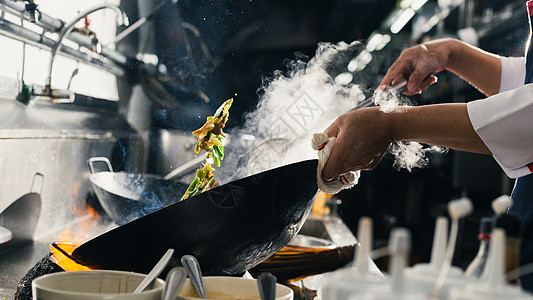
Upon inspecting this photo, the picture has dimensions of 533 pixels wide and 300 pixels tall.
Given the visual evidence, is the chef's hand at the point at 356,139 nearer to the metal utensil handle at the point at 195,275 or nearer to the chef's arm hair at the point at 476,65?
the metal utensil handle at the point at 195,275

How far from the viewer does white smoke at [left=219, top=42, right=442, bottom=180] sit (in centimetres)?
132

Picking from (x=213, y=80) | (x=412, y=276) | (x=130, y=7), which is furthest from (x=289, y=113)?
(x=412, y=276)

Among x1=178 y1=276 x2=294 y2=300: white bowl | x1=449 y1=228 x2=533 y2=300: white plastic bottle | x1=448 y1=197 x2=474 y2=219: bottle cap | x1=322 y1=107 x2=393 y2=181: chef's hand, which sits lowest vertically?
x1=178 y1=276 x2=294 y2=300: white bowl

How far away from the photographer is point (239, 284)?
81 centimetres

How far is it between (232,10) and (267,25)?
13 cm

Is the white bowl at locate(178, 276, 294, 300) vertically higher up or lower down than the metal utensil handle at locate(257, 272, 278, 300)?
lower down

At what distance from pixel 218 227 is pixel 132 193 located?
570 mm

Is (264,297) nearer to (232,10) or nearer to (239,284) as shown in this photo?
(239,284)

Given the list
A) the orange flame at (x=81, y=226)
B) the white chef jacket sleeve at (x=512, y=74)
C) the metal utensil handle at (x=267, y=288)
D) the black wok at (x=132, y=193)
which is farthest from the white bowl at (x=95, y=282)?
the white chef jacket sleeve at (x=512, y=74)

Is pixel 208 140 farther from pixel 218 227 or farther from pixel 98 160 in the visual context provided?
pixel 98 160

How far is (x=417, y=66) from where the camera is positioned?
1.49 metres

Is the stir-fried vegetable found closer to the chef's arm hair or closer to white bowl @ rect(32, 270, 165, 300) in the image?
white bowl @ rect(32, 270, 165, 300)

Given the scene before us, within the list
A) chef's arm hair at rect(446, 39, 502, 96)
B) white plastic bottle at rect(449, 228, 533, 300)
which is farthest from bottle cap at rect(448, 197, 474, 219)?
chef's arm hair at rect(446, 39, 502, 96)

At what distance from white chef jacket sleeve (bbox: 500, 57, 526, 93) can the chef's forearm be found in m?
0.74
